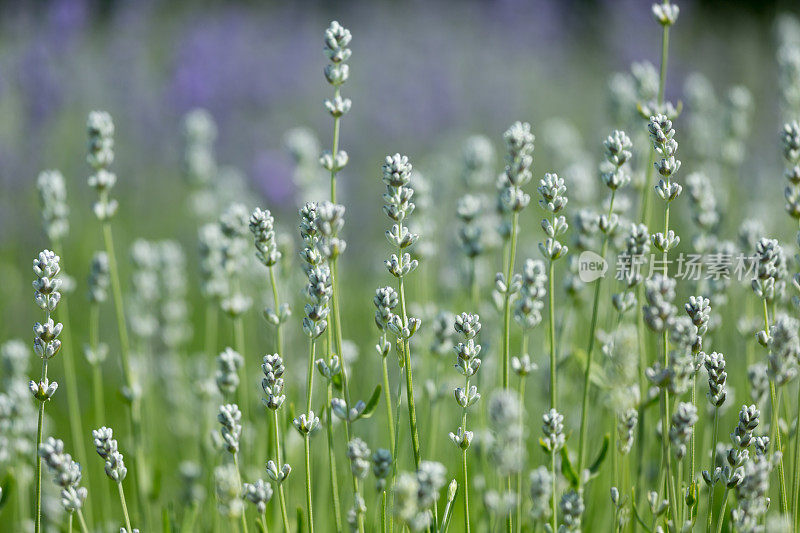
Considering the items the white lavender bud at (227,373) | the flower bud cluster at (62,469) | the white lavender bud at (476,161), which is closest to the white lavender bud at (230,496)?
the flower bud cluster at (62,469)

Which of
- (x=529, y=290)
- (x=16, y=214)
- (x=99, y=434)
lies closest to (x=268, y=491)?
Answer: (x=99, y=434)

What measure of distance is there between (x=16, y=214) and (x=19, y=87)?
2.36 feet

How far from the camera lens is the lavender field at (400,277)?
150 centimetres

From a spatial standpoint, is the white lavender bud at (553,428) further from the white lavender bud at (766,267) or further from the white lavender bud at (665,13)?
the white lavender bud at (665,13)

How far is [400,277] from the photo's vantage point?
150 centimetres

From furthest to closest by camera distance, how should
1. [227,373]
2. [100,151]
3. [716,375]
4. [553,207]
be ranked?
1. [100,151]
2. [227,373]
3. [553,207]
4. [716,375]

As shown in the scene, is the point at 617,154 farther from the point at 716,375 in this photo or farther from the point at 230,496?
the point at 230,496

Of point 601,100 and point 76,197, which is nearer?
point 76,197

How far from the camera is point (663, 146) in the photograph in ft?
5.11

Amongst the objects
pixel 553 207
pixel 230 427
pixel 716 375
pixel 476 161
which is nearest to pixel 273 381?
pixel 230 427

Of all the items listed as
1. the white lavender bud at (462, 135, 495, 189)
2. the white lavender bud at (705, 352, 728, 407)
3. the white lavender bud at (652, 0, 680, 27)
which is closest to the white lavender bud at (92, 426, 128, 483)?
the white lavender bud at (705, 352, 728, 407)

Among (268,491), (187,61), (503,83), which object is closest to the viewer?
(268,491)

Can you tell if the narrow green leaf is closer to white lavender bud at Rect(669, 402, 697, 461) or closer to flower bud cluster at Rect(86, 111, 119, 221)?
white lavender bud at Rect(669, 402, 697, 461)

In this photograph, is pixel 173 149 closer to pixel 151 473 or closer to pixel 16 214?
pixel 16 214
